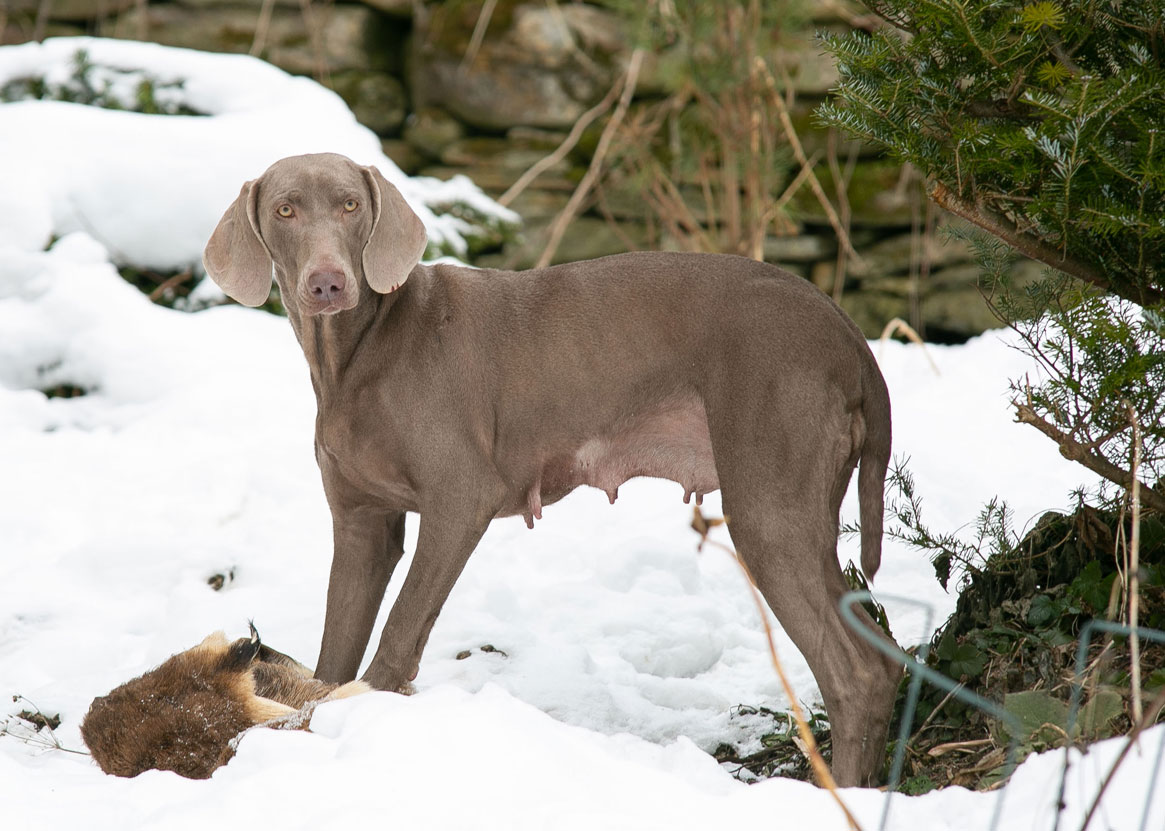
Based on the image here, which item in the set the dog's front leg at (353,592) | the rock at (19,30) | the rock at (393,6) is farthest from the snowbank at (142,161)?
the dog's front leg at (353,592)

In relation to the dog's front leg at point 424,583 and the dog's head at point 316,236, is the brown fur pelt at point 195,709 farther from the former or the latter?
the dog's head at point 316,236

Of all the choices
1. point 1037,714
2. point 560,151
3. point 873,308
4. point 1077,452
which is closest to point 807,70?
point 873,308

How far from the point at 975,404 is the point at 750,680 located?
2.30 m

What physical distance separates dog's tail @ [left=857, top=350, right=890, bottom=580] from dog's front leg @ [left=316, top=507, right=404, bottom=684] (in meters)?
1.37

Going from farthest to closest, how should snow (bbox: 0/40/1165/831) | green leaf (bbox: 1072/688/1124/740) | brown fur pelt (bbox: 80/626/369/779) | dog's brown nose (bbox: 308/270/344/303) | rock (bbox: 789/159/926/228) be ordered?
rock (bbox: 789/159/926/228), dog's brown nose (bbox: 308/270/344/303), brown fur pelt (bbox: 80/626/369/779), green leaf (bbox: 1072/688/1124/740), snow (bbox: 0/40/1165/831)

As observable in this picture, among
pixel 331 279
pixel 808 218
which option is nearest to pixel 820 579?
pixel 331 279

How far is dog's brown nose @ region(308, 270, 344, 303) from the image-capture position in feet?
9.57

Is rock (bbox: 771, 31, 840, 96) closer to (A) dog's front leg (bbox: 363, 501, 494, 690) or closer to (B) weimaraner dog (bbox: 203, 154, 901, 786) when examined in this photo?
(B) weimaraner dog (bbox: 203, 154, 901, 786)

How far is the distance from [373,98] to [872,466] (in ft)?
19.4

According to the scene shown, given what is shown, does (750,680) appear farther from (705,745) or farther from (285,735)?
(285,735)

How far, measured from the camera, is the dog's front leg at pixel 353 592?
342 cm

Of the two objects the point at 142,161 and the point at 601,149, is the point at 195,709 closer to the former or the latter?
the point at 142,161

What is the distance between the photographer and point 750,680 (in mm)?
3596

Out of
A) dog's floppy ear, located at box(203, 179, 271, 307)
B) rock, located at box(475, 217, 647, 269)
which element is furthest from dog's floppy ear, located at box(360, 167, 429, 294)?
rock, located at box(475, 217, 647, 269)
